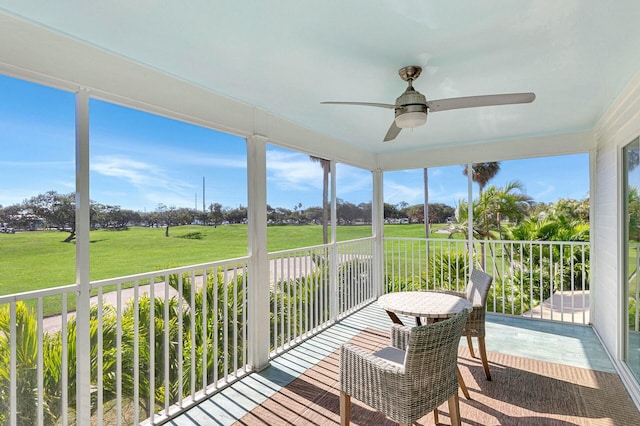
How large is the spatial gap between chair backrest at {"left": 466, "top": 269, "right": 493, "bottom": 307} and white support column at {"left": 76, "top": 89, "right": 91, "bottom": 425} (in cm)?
278

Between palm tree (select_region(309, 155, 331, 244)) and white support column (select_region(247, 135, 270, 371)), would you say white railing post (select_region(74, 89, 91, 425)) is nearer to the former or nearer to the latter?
white support column (select_region(247, 135, 270, 371))

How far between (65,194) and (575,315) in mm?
5601

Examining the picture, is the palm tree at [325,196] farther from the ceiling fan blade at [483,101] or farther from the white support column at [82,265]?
the white support column at [82,265]

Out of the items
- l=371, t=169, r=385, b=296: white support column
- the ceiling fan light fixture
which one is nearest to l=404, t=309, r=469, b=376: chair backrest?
the ceiling fan light fixture

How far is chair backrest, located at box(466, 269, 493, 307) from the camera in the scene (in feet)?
8.91

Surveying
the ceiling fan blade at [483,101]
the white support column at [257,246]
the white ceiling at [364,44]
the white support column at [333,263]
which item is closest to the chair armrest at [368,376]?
the white support column at [257,246]

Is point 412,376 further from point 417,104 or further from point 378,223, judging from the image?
point 378,223

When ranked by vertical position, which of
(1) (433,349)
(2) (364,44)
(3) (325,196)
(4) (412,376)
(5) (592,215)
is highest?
(2) (364,44)

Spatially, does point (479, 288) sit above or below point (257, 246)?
below

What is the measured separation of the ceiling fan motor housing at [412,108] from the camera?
7.01ft

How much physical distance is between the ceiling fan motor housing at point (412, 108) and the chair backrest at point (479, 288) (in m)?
1.52

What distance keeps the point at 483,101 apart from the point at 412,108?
1.42ft

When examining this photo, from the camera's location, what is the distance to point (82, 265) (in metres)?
1.82

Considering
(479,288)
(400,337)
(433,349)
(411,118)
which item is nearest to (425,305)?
(400,337)
